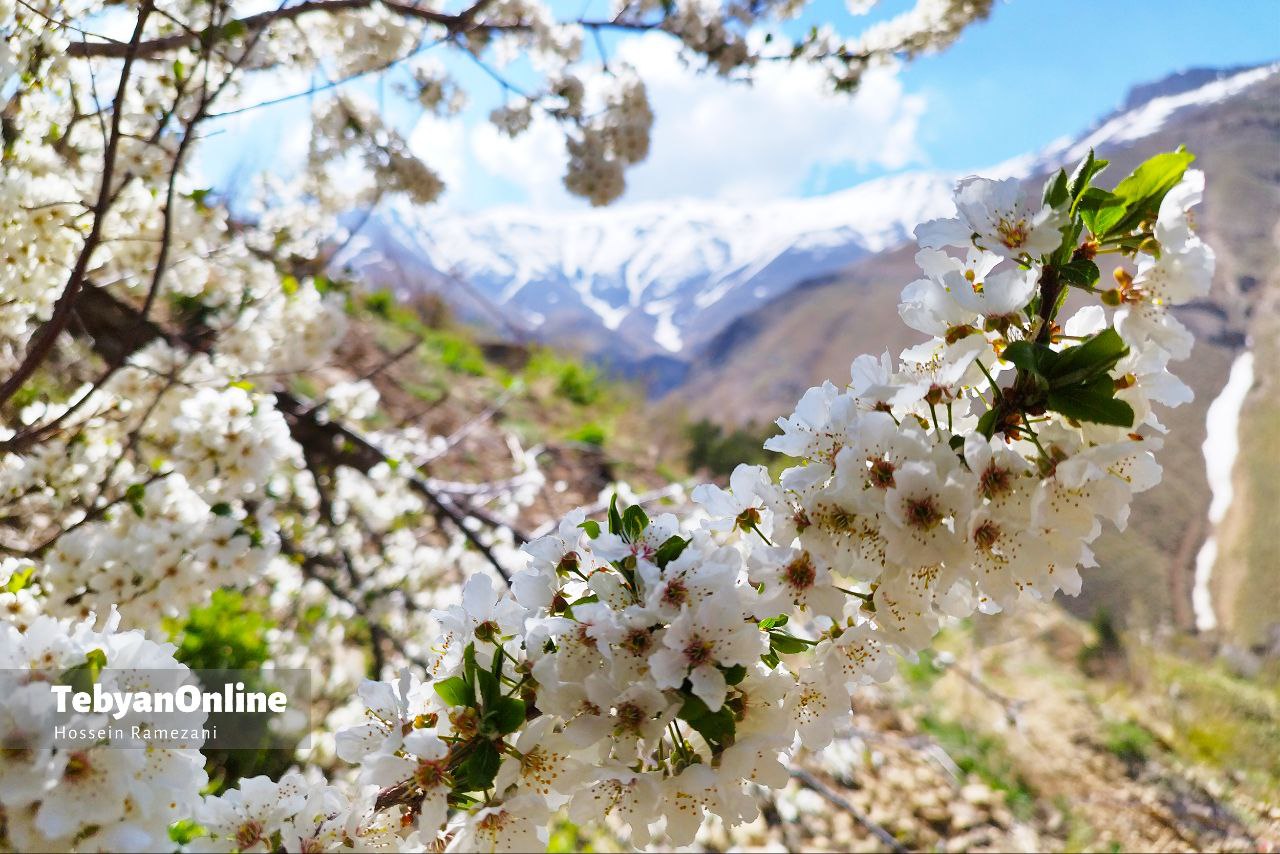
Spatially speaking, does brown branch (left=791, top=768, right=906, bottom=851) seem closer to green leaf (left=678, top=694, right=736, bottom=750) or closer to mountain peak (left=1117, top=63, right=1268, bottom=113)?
green leaf (left=678, top=694, right=736, bottom=750)

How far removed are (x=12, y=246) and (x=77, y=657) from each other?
3.33 feet

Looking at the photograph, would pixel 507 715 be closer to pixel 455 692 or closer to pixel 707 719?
pixel 455 692

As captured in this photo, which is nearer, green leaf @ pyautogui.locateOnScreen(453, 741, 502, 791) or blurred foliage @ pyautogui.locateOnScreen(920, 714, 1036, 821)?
green leaf @ pyautogui.locateOnScreen(453, 741, 502, 791)

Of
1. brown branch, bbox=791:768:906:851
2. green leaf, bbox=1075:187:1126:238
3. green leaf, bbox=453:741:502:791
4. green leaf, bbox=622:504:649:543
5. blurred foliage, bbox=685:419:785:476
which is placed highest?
blurred foliage, bbox=685:419:785:476

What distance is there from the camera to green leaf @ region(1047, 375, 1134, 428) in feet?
1.84

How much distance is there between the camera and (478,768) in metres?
0.58

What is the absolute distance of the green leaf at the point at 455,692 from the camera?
61cm

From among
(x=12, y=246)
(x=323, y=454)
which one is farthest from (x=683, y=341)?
(x=12, y=246)

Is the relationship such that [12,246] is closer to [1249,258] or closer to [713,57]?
[713,57]

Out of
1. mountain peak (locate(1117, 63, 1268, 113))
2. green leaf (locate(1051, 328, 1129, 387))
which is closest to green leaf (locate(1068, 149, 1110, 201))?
green leaf (locate(1051, 328, 1129, 387))

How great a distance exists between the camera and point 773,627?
680 mm

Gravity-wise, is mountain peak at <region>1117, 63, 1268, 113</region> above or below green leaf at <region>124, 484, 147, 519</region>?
above

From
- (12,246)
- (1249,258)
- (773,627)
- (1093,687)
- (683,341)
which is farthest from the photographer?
(683,341)

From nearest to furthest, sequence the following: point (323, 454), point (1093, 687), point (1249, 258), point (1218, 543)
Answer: point (323, 454)
point (1093, 687)
point (1218, 543)
point (1249, 258)
